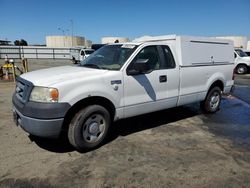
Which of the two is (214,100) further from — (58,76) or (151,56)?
(58,76)

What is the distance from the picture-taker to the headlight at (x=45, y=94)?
3.78m

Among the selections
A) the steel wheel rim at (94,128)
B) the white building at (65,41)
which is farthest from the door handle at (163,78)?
the white building at (65,41)

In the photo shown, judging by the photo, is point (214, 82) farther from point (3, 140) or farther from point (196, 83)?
point (3, 140)

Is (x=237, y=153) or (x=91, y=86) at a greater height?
(x=91, y=86)

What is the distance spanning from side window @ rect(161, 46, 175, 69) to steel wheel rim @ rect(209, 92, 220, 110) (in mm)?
2048

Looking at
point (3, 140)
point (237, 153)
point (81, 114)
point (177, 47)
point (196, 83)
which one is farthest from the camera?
point (196, 83)

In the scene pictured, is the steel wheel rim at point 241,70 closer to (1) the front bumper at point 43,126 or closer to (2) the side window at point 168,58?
(2) the side window at point 168,58

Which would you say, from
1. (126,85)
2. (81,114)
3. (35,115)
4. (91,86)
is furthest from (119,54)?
(35,115)

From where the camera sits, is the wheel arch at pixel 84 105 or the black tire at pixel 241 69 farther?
the black tire at pixel 241 69

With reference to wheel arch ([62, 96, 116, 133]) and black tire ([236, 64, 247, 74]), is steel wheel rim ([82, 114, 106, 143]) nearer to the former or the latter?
wheel arch ([62, 96, 116, 133])

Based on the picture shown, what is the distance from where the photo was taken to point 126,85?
4.57m

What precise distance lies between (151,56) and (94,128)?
6.33 ft

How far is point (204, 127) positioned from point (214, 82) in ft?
4.69

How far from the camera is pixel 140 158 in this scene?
409 centimetres
